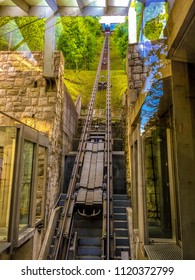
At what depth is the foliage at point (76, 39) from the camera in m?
7.80

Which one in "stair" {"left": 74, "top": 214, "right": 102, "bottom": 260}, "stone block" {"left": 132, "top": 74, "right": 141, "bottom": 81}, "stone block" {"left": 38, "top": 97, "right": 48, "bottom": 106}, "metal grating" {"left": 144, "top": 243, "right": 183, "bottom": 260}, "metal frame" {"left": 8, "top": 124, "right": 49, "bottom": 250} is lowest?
"stair" {"left": 74, "top": 214, "right": 102, "bottom": 260}

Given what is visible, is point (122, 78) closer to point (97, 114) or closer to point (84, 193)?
point (97, 114)

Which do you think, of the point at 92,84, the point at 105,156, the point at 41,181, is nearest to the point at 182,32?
the point at 41,181

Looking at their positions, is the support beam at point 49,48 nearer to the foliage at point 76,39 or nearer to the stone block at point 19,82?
the stone block at point 19,82

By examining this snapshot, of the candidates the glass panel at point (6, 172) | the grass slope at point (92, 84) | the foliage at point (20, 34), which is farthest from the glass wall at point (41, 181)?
the grass slope at point (92, 84)

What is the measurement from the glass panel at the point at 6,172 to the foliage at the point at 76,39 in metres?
5.01

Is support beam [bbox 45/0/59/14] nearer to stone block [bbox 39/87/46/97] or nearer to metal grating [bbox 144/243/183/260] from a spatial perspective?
stone block [bbox 39/87/46/97]

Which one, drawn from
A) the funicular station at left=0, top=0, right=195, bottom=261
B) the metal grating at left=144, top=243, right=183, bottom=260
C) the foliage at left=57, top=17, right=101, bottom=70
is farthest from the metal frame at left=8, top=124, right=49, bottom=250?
the foliage at left=57, top=17, right=101, bottom=70

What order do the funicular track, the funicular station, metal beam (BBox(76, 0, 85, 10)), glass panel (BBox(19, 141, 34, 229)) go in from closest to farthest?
the funicular station → glass panel (BBox(19, 141, 34, 229)) → the funicular track → metal beam (BBox(76, 0, 85, 10))

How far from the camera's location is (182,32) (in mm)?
1302

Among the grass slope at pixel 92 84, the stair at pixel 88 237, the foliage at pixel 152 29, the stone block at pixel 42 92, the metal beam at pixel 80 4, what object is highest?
the grass slope at pixel 92 84

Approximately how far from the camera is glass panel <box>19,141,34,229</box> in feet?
9.57

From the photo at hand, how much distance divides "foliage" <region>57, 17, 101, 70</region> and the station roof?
8.34 feet

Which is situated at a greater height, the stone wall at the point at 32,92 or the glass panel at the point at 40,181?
the stone wall at the point at 32,92
